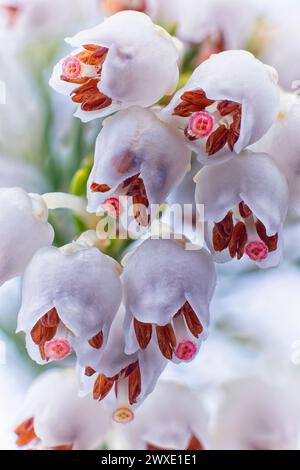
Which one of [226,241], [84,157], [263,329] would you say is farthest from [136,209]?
[263,329]

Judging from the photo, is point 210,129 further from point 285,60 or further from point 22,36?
point 22,36

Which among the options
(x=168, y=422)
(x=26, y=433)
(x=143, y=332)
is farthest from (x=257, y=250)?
(x=26, y=433)

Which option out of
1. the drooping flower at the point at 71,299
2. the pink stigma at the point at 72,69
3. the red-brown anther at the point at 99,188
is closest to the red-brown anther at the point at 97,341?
the drooping flower at the point at 71,299

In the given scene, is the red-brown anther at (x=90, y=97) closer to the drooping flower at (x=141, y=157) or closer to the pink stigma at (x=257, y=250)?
the drooping flower at (x=141, y=157)

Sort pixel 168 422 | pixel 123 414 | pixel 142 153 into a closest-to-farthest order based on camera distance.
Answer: pixel 142 153, pixel 123 414, pixel 168 422

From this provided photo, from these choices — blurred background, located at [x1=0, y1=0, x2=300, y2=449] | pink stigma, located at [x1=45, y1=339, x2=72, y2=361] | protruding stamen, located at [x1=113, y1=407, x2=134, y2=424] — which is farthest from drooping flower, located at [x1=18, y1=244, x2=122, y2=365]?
blurred background, located at [x1=0, y1=0, x2=300, y2=449]

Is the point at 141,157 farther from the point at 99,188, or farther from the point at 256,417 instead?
the point at 256,417
